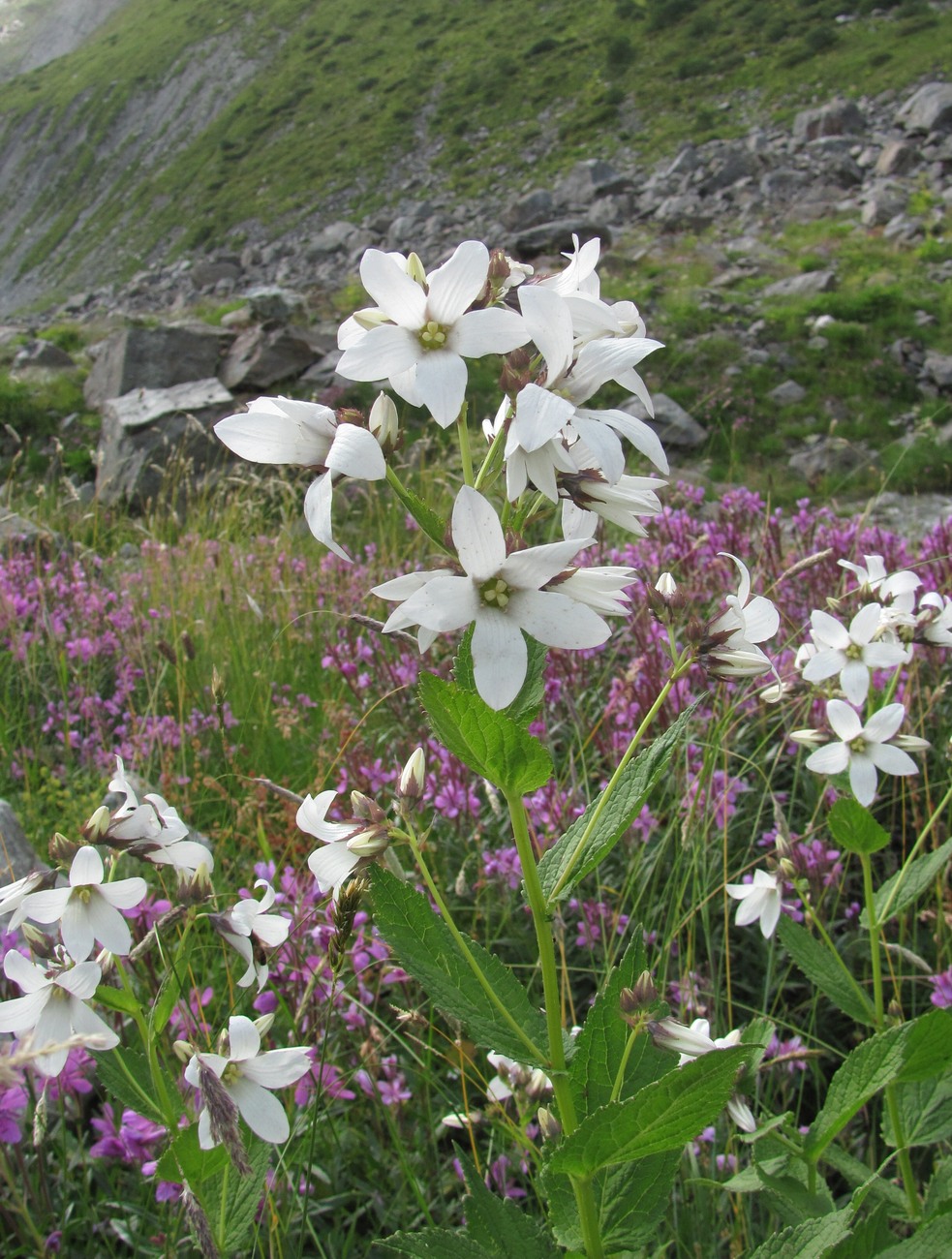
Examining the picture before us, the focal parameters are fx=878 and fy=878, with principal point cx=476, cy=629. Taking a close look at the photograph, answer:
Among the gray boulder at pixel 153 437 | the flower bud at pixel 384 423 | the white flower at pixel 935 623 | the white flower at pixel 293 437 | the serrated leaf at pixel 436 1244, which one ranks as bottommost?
the gray boulder at pixel 153 437

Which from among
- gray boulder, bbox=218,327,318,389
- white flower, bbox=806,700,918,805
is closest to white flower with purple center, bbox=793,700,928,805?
white flower, bbox=806,700,918,805

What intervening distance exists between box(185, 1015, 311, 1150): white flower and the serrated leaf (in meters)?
0.21

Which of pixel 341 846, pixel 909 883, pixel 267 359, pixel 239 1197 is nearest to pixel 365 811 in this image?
pixel 341 846

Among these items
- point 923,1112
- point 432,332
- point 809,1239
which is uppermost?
point 432,332

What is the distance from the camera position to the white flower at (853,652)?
71.7 inches

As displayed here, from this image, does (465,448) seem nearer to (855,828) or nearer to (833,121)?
(855,828)

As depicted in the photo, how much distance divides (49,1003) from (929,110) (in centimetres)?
3050

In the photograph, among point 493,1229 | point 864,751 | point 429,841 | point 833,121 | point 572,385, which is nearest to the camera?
point 572,385

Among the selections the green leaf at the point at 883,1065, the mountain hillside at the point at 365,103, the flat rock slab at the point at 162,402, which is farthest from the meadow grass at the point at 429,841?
the mountain hillside at the point at 365,103

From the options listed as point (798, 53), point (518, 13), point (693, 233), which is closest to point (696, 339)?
point (693, 233)

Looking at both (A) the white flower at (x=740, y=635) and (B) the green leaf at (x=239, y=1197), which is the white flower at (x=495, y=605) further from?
(B) the green leaf at (x=239, y=1197)

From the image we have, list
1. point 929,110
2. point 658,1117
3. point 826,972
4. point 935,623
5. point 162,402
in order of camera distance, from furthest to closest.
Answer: point 929,110
point 162,402
point 935,623
point 826,972
point 658,1117

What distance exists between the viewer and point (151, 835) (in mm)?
1331

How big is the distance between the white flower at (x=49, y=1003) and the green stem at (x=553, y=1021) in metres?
0.59
